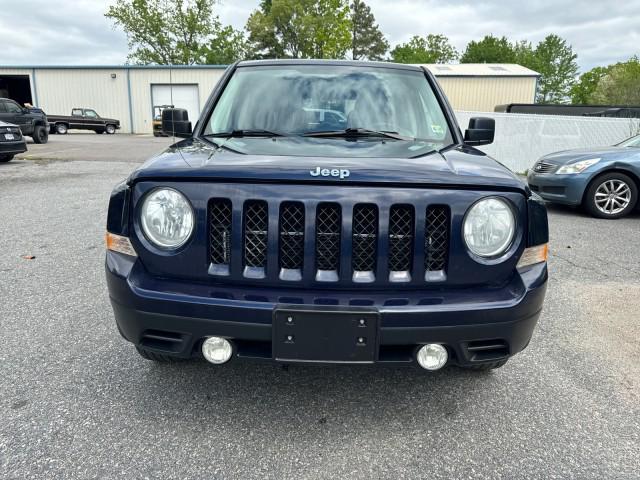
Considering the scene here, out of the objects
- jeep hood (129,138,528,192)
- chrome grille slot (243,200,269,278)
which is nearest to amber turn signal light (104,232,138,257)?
jeep hood (129,138,528,192)

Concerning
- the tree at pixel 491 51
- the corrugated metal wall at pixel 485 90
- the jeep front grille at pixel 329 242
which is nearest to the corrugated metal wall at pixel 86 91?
the corrugated metal wall at pixel 485 90

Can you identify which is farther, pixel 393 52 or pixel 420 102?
pixel 393 52

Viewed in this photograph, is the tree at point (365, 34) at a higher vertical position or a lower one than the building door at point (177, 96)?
higher

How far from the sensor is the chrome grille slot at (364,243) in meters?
1.84

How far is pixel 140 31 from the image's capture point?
51.6 m

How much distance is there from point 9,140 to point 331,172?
43.7 feet

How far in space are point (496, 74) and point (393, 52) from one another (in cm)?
5019

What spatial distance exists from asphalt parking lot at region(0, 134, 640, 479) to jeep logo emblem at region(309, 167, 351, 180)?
77cm

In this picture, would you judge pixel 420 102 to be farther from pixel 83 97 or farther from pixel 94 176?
pixel 83 97

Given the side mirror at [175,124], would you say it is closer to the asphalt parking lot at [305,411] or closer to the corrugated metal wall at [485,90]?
the asphalt parking lot at [305,411]

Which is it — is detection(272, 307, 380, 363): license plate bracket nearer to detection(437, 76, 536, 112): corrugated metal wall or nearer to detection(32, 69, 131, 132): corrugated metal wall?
detection(437, 76, 536, 112): corrugated metal wall

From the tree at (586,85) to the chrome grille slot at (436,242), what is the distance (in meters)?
81.4

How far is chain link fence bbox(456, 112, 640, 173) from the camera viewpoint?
461 inches

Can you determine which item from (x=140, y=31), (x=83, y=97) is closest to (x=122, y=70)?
(x=83, y=97)
